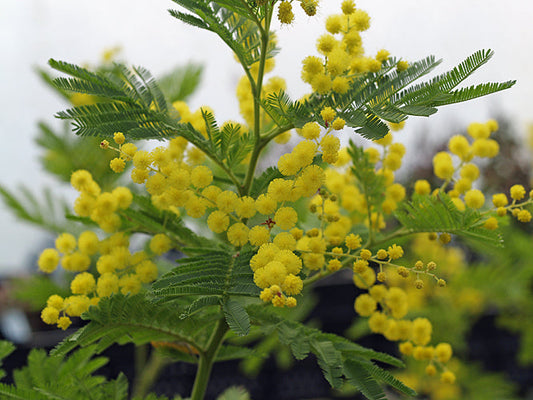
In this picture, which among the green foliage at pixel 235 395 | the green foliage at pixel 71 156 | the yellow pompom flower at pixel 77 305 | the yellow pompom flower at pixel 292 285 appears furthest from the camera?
the green foliage at pixel 71 156

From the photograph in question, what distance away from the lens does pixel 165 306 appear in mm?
425

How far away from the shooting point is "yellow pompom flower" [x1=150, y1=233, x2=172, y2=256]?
46 centimetres

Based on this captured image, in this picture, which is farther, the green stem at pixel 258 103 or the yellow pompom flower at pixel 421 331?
the yellow pompom flower at pixel 421 331

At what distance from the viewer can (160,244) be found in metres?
0.46

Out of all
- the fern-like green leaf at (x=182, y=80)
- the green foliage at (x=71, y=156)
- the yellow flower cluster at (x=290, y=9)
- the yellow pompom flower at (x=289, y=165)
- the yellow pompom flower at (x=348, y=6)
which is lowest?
the yellow pompom flower at (x=289, y=165)

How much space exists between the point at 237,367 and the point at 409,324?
3.01 feet

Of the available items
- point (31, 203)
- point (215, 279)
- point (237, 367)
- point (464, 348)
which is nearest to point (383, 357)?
point (215, 279)

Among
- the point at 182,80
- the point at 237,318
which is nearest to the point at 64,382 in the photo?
the point at 237,318

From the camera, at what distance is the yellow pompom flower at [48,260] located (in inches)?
18.9

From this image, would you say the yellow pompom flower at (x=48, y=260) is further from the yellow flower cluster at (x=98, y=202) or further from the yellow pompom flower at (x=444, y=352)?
the yellow pompom flower at (x=444, y=352)

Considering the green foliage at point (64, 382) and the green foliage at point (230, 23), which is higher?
the green foliage at point (230, 23)

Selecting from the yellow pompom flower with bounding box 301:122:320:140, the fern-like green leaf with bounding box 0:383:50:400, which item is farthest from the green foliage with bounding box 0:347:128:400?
the yellow pompom flower with bounding box 301:122:320:140

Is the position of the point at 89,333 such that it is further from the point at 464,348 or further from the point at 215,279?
the point at 464,348

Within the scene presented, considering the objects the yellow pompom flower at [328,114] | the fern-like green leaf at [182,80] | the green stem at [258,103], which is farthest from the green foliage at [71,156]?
the yellow pompom flower at [328,114]
